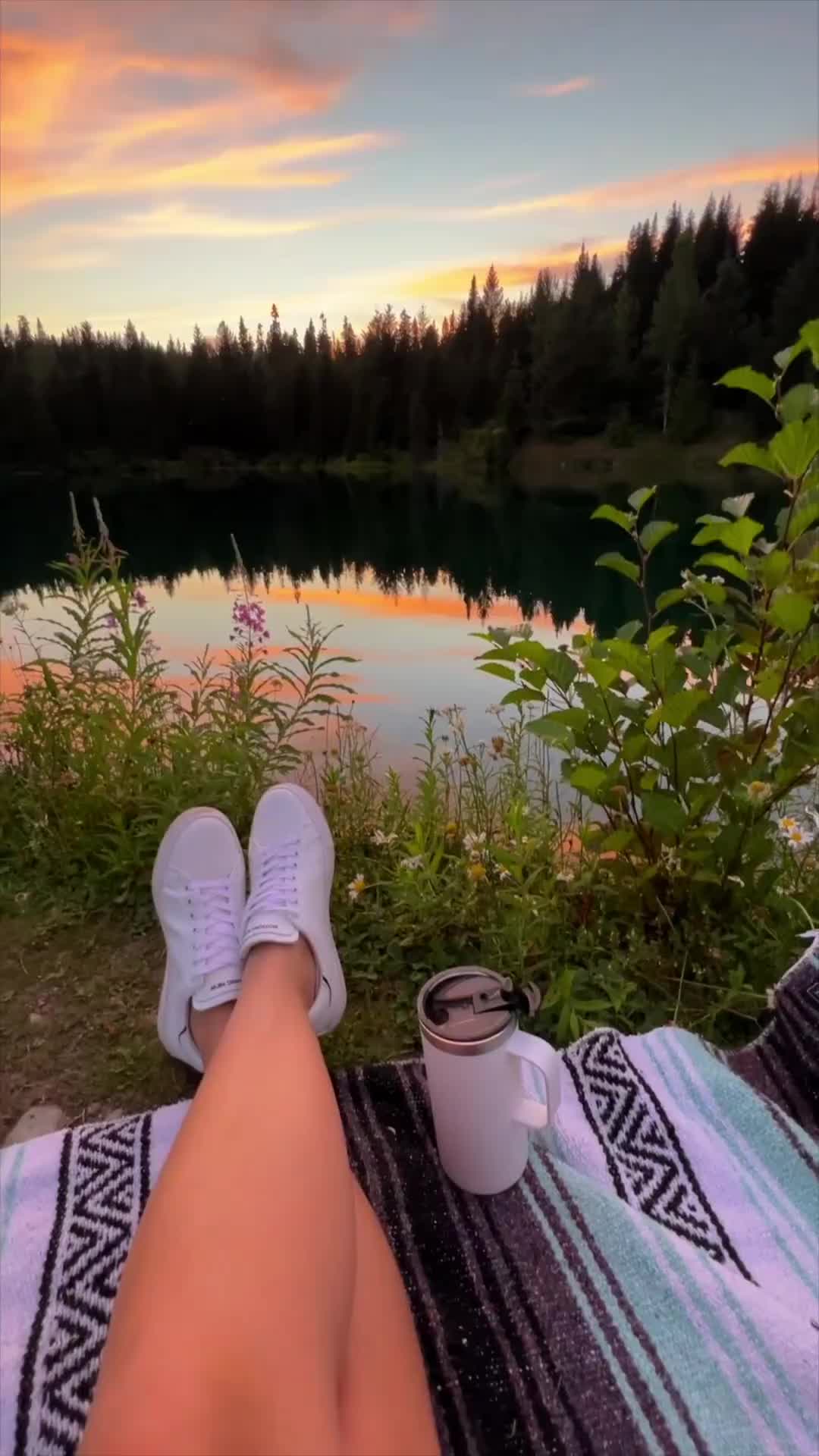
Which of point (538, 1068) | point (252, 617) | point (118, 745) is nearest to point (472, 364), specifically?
point (252, 617)

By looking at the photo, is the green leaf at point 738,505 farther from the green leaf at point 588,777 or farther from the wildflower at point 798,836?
the wildflower at point 798,836

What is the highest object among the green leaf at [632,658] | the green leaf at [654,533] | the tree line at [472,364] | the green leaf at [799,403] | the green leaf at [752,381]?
the tree line at [472,364]

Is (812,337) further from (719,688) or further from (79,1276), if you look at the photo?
(79,1276)

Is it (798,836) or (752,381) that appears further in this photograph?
(798,836)

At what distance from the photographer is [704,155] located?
31.3 feet

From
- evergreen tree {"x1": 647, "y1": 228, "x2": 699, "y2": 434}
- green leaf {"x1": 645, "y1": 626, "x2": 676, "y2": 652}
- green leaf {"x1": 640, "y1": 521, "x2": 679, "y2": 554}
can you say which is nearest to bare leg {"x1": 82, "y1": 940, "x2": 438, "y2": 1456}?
green leaf {"x1": 645, "y1": 626, "x2": 676, "y2": 652}

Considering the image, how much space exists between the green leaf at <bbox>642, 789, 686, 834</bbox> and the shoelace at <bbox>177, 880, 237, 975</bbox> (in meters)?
0.74

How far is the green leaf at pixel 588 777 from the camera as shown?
1314 millimetres

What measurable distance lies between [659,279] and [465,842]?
35.2 meters

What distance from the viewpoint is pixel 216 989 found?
1265 mm

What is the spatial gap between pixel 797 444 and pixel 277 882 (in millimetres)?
1100

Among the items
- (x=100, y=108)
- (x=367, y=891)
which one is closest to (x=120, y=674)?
(x=367, y=891)

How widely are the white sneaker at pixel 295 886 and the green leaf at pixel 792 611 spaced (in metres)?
0.88

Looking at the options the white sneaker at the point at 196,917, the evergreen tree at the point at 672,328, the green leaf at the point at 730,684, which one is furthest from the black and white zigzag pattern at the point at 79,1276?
the evergreen tree at the point at 672,328
